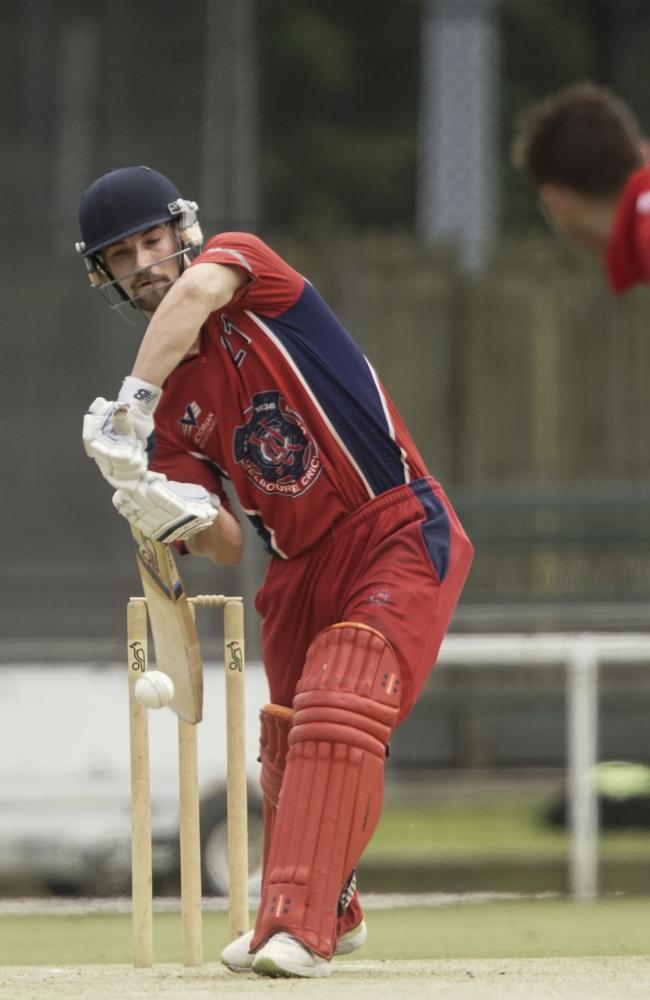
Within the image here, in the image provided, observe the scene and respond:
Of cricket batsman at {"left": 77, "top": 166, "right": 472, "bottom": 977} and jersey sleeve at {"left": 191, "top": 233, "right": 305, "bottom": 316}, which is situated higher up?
jersey sleeve at {"left": 191, "top": 233, "right": 305, "bottom": 316}

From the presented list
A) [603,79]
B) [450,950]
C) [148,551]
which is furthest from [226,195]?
[148,551]

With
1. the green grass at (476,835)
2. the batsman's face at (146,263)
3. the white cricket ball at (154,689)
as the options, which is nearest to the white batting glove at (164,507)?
the white cricket ball at (154,689)

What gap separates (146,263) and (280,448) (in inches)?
15.8

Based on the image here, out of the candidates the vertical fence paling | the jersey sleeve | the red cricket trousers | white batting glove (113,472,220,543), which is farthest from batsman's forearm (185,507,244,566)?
the vertical fence paling

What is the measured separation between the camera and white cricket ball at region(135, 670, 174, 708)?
3.48 metres

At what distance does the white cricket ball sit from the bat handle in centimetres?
48

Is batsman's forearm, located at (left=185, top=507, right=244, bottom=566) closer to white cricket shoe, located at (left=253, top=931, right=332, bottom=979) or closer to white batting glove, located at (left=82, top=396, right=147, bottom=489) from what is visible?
white batting glove, located at (left=82, top=396, right=147, bottom=489)

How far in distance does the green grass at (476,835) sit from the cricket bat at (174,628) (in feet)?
9.67

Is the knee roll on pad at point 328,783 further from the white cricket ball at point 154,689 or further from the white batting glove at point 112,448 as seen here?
the white batting glove at point 112,448

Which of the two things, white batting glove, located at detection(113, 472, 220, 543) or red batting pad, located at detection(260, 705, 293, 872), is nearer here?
white batting glove, located at detection(113, 472, 220, 543)

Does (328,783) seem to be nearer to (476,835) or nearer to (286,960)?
(286,960)

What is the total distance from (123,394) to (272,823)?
0.94 m

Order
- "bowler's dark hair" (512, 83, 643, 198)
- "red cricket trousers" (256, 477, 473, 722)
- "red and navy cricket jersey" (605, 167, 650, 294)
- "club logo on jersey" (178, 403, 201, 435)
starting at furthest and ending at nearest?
"club logo on jersey" (178, 403, 201, 435) < "red cricket trousers" (256, 477, 473, 722) < "bowler's dark hair" (512, 83, 643, 198) < "red and navy cricket jersey" (605, 167, 650, 294)

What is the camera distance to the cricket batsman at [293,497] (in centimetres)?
332
